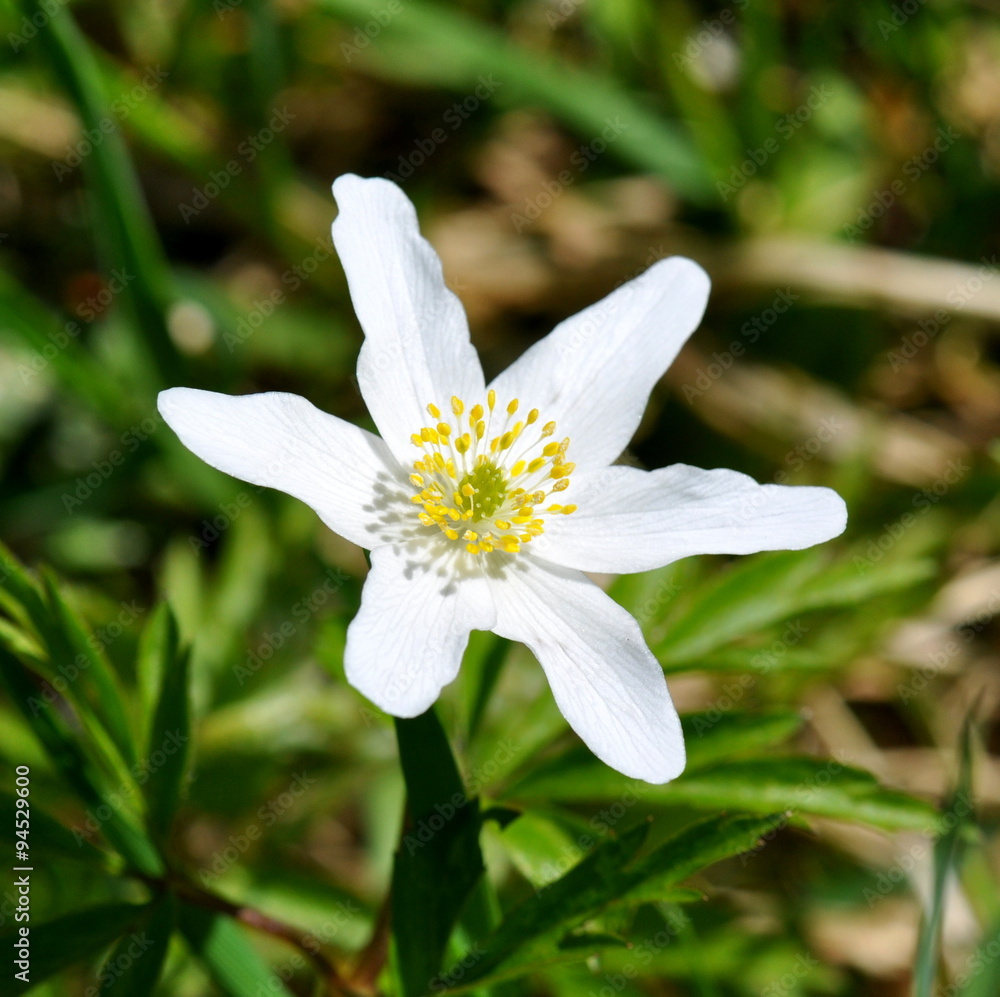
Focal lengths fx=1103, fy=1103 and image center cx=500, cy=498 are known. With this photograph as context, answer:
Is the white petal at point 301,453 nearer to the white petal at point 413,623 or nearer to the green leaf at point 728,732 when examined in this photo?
the white petal at point 413,623

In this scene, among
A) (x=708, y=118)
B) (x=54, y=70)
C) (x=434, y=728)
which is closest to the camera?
(x=434, y=728)

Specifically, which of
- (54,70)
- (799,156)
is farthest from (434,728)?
(799,156)

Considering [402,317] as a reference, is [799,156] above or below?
above

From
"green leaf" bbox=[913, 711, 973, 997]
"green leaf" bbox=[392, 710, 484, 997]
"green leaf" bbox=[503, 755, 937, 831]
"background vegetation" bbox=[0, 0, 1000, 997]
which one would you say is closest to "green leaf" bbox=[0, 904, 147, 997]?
"background vegetation" bbox=[0, 0, 1000, 997]

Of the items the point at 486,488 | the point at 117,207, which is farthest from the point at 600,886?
the point at 117,207

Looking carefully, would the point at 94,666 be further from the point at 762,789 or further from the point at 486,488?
the point at 762,789

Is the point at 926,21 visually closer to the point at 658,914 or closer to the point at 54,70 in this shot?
the point at 54,70
